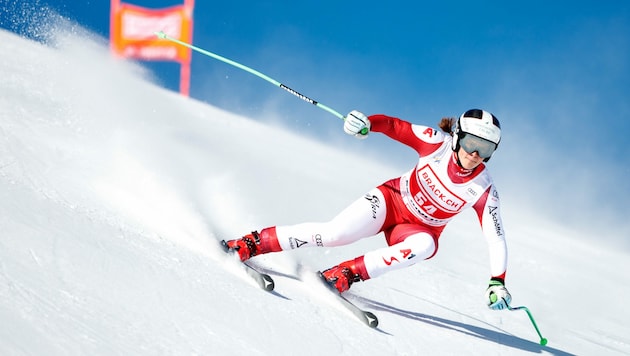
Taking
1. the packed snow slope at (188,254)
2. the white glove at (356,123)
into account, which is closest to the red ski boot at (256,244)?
the packed snow slope at (188,254)

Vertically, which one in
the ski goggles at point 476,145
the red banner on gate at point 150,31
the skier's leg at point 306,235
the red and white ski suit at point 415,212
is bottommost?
the skier's leg at point 306,235

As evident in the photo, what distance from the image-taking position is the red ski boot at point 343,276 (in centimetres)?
357

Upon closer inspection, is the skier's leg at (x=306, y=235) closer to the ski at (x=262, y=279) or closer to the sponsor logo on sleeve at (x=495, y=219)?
the ski at (x=262, y=279)

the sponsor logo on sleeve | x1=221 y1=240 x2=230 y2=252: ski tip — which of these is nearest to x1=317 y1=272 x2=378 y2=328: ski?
x1=221 y1=240 x2=230 y2=252: ski tip

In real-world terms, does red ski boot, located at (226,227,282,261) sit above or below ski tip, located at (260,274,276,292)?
above

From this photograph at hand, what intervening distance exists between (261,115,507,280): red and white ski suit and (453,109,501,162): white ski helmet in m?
0.12

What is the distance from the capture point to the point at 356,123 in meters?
3.54

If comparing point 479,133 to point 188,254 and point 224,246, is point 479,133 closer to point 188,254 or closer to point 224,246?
point 224,246

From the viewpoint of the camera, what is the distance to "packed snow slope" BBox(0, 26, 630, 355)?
2.18 meters

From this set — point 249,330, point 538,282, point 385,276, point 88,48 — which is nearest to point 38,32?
point 88,48

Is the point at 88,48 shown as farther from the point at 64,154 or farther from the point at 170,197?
the point at 170,197

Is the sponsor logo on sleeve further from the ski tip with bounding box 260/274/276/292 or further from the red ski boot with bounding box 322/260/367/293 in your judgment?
the ski tip with bounding box 260/274/276/292

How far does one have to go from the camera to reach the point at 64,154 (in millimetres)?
4520

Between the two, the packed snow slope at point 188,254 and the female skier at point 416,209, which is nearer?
the packed snow slope at point 188,254
